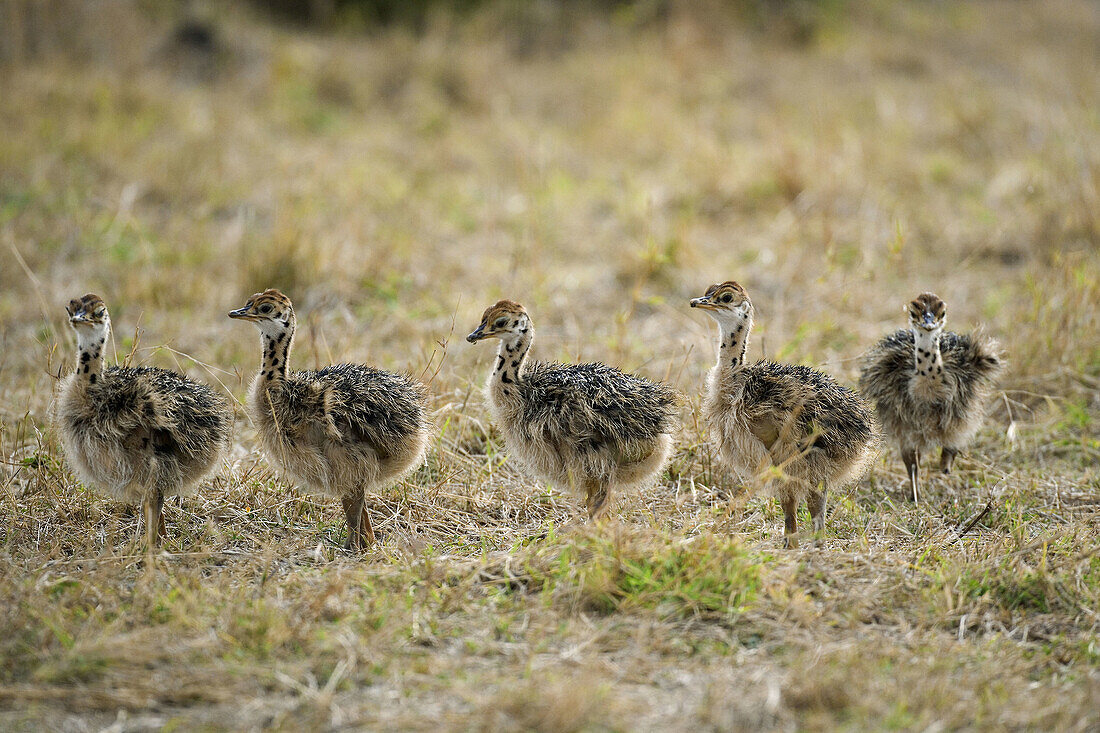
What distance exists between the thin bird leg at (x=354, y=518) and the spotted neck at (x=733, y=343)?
5.39 ft

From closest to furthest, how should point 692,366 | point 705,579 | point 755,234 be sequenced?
point 705,579, point 692,366, point 755,234

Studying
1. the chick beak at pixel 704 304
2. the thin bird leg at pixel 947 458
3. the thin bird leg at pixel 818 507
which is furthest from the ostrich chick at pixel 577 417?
the thin bird leg at pixel 947 458

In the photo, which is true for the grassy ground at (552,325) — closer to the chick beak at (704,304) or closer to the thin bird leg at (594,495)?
the thin bird leg at (594,495)

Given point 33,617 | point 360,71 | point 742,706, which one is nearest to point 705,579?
point 742,706

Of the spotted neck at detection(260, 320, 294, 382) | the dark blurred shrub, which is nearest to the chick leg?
the spotted neck at detection(260, 320, 294, 382)

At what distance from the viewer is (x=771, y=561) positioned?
13.8 ft

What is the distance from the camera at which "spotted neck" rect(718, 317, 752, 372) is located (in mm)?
4664

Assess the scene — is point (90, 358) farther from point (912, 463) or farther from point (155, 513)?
point (912, 463)

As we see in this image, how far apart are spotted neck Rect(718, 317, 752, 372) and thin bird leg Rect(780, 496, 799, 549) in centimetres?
61

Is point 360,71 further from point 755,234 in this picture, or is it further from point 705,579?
point 705,579

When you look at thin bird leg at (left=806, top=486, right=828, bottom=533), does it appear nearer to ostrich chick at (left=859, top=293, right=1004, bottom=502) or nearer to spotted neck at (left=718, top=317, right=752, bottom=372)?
spotted neck at (left=718, top=317, right=752, bottom=372)

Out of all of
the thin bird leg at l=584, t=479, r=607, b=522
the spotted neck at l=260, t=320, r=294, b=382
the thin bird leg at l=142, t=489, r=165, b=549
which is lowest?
the thin bird leg at l=142, t=489, r=165, b=549

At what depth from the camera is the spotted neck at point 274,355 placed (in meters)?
4.45

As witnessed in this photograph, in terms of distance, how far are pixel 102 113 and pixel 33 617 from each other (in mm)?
8215
